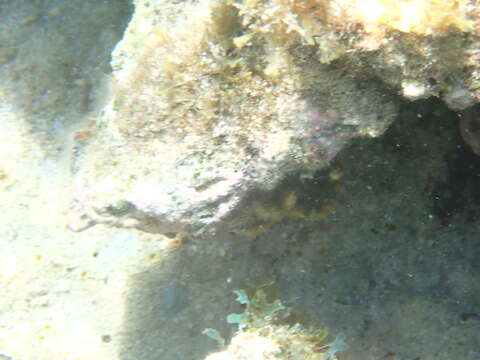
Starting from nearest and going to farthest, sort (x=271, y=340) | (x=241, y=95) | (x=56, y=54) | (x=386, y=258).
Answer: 1. (x=241, y=95)
2. (x=271, y=340)
3. (x=386, y=258)
4. (x=56, y=54)

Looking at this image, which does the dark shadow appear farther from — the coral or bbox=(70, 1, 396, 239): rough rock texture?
the coral

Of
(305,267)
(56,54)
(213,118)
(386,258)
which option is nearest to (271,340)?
(305,267)

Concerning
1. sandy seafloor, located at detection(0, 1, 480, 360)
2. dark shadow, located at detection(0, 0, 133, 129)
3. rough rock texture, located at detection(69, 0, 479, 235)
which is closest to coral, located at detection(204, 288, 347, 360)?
sandy seafloor, located at detection(0, 1, 480, 360)

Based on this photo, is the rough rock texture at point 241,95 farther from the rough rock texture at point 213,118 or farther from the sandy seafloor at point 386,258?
the sandy seafloor at point 386,258

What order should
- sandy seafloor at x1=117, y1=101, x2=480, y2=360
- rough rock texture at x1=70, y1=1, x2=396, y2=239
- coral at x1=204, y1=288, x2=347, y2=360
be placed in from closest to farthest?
rough rock texture at x1=70, y1=1, x2=396, y2=239
coral at x1=204, y1=288, x2=347, y2=360
sandy seafloor at x1=117, y1=101, x2=480, y2=360

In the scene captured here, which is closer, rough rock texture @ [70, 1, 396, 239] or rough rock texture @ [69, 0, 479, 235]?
rough rock texture @ [69, 0, 479, 235]

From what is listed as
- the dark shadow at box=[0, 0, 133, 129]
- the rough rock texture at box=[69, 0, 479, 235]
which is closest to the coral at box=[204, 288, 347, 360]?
the rough rock texture at box=[69, 0, 479, 235]

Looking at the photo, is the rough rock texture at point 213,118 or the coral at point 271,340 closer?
the rough rock texture at point 213,118

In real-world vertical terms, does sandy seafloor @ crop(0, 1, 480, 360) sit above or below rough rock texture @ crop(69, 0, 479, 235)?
below

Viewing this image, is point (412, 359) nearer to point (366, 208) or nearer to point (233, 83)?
point (366, 208)

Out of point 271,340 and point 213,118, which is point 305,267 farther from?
point 213,118

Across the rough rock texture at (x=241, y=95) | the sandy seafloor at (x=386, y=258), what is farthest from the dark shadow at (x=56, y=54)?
the sandy seafloor at (x=386, y=258)

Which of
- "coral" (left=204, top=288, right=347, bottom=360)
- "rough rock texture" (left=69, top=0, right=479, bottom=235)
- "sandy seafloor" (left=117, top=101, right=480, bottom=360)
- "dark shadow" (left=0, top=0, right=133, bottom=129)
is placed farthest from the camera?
"dark shadow" (left=0, top=0, right=133, bottom=129)
